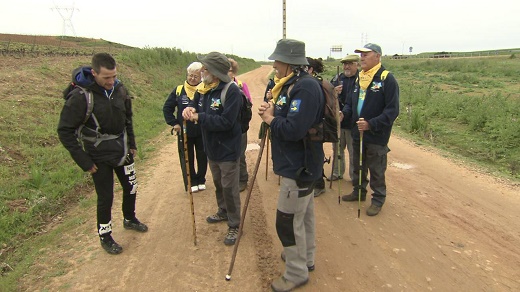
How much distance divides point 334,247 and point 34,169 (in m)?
5.31

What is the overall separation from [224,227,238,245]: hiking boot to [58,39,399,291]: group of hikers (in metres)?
0.01

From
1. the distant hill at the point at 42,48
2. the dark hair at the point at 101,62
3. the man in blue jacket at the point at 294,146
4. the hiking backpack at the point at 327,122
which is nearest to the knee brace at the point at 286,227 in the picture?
the man in blue jacket at the point at 294,146

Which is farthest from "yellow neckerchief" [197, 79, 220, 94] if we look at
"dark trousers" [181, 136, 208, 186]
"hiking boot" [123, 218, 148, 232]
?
"hiking boot" [123, 218, 148, 232]

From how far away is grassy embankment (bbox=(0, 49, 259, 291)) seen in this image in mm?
4332

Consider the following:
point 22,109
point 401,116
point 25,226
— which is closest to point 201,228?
point 25,226

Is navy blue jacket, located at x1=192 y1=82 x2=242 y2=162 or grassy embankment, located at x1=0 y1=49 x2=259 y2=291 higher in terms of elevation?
navy blue jacket, located at x1=192 y1=82 x2=242 y2=162

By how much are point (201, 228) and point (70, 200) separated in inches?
100

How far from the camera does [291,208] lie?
319cm

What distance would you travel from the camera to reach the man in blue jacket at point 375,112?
15.3 ft

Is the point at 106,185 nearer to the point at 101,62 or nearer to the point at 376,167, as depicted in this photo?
the point at 101,62

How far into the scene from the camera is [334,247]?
417cm

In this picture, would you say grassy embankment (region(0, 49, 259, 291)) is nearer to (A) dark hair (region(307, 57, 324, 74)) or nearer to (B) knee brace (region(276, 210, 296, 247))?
(B) knee brace (region(276, 210, 296, 247))

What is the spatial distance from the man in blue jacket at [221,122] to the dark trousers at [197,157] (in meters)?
1.44

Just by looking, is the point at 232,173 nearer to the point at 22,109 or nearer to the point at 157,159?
the point at 157,159
